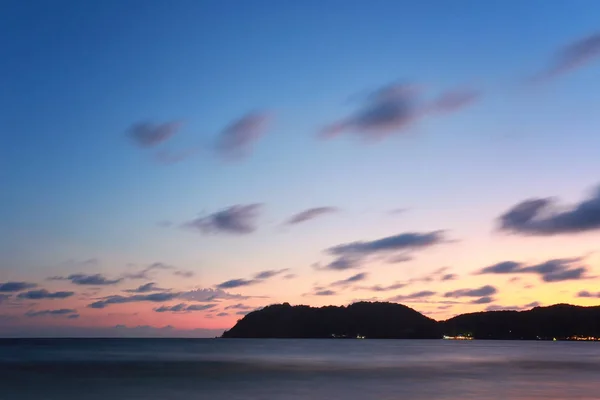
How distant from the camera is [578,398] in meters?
48.8

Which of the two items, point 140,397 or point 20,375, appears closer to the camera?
point 140,397

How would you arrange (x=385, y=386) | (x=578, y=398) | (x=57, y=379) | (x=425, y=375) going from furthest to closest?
(x=425, y=375) < (x=57, y=379) < (x=385, y=386) < (x=578, y=398)

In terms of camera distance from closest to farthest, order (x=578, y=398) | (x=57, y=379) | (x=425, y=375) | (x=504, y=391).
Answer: (x=578, y=398)
(x=504, y=391)
(x=57, y=379)
(x=425, y=375)

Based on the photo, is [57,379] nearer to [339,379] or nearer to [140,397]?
[140,397]

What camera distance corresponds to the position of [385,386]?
59.0m

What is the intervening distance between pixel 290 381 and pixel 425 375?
18358mm

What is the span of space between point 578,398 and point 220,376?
38961mm

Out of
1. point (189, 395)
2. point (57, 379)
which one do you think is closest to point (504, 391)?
point (189, 395)

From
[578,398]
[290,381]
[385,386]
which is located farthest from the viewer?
[290,381]

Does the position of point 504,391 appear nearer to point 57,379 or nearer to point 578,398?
point 578,398


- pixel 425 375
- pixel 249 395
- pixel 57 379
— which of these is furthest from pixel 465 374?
pixel 57 379

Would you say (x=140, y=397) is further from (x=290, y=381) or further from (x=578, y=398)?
(x=578, y=398)

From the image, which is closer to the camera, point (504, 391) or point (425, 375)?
point (504, 391)

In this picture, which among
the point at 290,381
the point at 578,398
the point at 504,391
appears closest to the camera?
the point at 578,398
